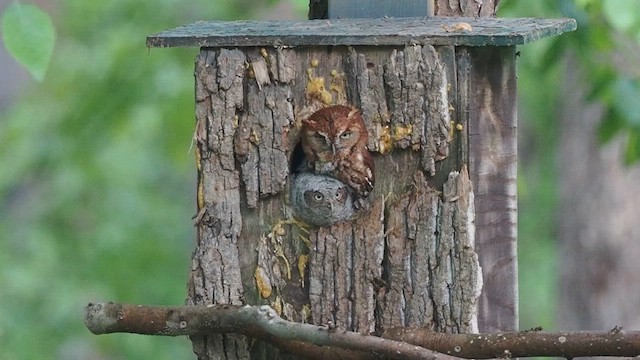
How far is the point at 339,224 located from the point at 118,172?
247 inches

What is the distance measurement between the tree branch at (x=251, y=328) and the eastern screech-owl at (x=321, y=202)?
35 centimetres

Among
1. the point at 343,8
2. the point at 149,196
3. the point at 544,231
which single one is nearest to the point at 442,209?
the point at 343,8

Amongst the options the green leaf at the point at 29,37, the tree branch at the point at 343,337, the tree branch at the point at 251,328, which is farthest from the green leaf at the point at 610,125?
the green leaf at the point at 29,37

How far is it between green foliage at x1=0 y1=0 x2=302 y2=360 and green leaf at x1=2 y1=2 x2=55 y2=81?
3.17m

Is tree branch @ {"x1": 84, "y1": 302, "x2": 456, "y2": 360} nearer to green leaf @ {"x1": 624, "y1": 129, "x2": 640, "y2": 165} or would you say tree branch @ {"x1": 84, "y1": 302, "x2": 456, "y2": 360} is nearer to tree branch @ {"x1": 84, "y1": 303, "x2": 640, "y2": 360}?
tree branch @ {"x1": 84, "y1": 303, "x2": 640, "y2": 360}

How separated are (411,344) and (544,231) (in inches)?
360

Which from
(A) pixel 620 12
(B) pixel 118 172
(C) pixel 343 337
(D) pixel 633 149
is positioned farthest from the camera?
(B) pixel 118 172

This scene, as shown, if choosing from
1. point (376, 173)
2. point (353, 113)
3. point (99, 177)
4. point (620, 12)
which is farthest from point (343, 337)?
point (99, 177)

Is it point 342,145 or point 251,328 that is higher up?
point 342,145

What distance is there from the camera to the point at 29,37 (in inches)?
108

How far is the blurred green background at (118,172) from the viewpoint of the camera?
645 centimetres

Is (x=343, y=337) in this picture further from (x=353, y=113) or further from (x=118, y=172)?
(x=118, y=172)

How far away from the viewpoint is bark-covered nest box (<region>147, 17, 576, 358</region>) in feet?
9.64

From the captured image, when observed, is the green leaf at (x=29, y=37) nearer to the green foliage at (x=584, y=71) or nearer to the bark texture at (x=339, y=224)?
the bark texture at (x=339, y=224)
